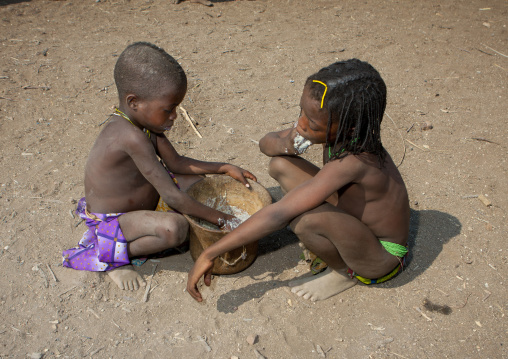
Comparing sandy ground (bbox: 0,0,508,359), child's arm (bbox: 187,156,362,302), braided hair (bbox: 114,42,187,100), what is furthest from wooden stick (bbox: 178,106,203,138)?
child's arm (bbox: 187,156,362,302)

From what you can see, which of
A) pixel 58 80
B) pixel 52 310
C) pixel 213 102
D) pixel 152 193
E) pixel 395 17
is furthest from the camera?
pixel 395 17

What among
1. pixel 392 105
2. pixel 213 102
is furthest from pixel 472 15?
pixel 213 102

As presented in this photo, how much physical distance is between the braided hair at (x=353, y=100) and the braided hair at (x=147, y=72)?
728mm

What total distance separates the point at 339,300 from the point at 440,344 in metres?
0.54

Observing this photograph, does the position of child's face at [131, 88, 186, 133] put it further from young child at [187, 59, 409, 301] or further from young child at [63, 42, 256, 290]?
young child at [187, 59, 409, 301]

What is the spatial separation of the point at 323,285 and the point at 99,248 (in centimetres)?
127

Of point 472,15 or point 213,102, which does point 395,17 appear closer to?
point 472,15

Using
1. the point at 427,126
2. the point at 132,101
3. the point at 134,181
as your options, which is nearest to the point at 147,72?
the point at 132,101

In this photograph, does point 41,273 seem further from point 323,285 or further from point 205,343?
point 323,285

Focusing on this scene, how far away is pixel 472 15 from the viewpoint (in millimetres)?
5879

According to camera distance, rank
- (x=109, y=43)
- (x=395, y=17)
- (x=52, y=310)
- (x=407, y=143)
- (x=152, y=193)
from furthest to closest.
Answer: (x=395, y=17) < (x=109, y=43) < (x=407, y=143) < (x=152, y=193) < (x=52, y=310)

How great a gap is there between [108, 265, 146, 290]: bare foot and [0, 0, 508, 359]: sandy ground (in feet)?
0.17

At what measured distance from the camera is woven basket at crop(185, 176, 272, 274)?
2.36 meters

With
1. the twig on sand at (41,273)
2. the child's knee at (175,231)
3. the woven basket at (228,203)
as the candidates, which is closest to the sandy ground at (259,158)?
the twig on sand at (41,273)
